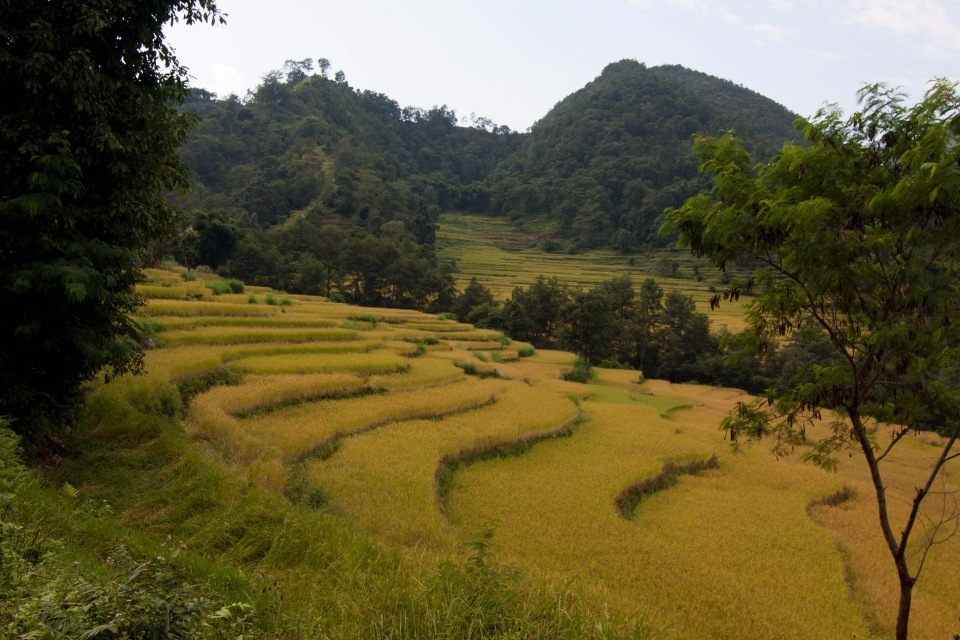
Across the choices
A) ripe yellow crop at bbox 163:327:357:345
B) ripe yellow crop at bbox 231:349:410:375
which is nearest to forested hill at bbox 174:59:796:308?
ripe yellow crop at bbox 163:327:357:345

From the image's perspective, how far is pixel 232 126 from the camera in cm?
6875

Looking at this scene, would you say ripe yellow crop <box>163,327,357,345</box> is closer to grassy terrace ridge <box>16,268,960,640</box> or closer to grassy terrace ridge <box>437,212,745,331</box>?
grassy terrace ridge <box>16,268,960,640</box>

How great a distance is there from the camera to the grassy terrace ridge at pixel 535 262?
48.1m

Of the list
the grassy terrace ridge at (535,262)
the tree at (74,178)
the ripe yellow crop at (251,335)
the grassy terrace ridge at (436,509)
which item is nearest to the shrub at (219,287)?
the grassy terrace ridge at (436,509)

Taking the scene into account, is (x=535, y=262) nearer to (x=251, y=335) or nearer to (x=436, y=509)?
(x=251, y=335)

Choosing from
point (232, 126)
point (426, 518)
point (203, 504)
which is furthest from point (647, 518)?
point (232, 126)

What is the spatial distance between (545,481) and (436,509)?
2753 millimetres

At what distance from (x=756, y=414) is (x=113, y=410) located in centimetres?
753

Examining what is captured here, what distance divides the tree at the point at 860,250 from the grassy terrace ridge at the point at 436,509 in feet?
7.80

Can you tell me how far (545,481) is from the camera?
8883 millimetres

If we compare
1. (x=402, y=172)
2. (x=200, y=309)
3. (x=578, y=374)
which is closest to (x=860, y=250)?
(x=200, y=309)

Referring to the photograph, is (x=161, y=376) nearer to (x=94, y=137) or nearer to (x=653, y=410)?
(x=94, y=137)

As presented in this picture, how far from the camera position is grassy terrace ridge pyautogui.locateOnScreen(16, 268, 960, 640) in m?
3.46

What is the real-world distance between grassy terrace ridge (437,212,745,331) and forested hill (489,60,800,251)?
15.3 ft
